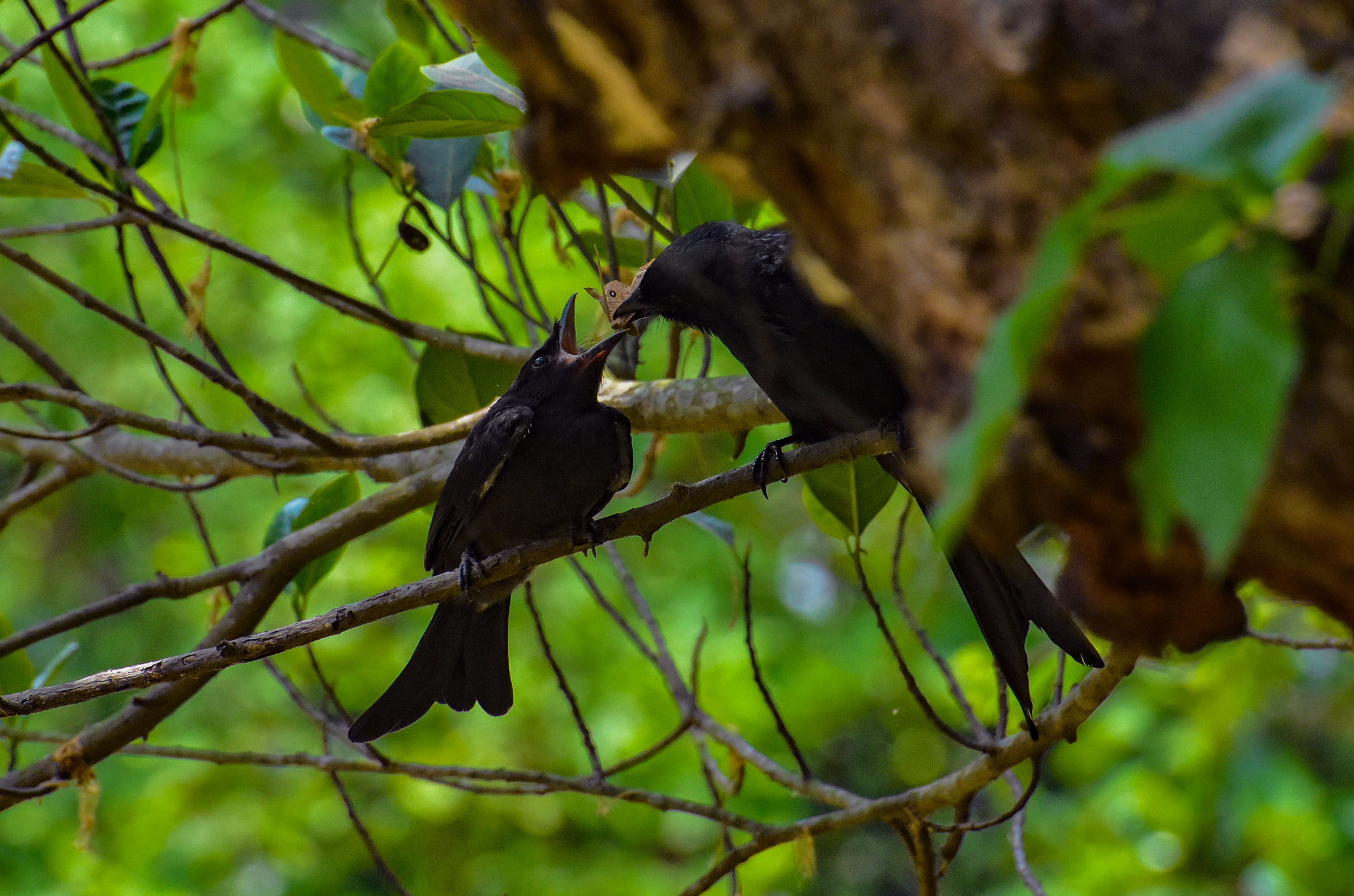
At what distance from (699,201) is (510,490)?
997mm

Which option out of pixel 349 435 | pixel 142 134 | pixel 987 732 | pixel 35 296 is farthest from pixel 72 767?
pixel 35 296

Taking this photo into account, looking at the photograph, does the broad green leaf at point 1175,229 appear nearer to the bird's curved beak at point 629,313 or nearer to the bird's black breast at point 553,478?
the bird's curved beak at point 629,313

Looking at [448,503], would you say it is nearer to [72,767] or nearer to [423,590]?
[423,590]

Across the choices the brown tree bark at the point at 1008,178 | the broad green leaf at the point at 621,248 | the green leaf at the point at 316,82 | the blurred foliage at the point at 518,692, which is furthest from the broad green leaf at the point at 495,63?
the brown tree bark at the point at 1008,178

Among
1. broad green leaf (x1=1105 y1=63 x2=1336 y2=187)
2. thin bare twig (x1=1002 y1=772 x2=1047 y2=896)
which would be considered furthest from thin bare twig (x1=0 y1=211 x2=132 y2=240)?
broad green leaf (x1=1105 y1=63 x2=1336 y2=187)

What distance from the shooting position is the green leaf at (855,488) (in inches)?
102

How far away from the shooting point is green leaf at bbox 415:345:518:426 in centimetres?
311

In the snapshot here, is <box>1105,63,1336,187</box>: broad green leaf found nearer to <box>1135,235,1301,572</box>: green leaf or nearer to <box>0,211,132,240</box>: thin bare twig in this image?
<box>1135,235,1301,572</box>: green leaf

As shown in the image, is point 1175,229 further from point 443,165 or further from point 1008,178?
point 443,165

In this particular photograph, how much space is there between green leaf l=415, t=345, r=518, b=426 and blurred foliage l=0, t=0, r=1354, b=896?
34.5 inches

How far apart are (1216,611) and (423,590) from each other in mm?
1617

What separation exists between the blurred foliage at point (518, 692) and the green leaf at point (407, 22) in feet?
2.78

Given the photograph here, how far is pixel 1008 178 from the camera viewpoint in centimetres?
81

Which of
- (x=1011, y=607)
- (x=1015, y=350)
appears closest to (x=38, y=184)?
(x=1011, y=607)
